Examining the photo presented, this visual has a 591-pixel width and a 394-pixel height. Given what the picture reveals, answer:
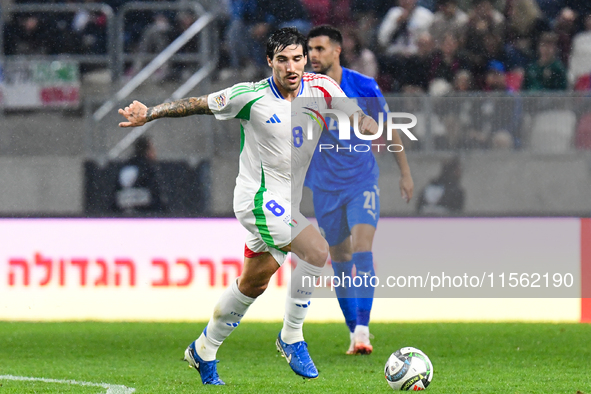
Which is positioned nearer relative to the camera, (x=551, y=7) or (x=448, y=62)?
(x=448, y=62)

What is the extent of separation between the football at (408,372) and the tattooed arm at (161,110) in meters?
1.60

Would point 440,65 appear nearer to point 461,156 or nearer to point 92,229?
point 461,156

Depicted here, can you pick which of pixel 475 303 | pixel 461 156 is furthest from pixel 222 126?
pixel 475 303

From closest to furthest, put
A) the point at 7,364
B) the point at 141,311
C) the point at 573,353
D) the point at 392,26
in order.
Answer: the point at 7,364 → the point at 573,353 → the point at 141,311 → the point at 392,26

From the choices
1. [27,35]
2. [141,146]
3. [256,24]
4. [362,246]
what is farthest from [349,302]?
[27,35]

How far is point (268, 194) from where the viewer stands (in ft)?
15.9

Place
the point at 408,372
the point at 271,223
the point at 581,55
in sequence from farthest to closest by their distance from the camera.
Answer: the point at 581,55, the point at 271,223, the point at 408,372

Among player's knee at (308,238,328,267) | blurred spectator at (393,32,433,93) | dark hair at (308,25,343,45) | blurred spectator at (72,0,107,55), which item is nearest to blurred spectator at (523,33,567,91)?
blurred spectator at (393,32,433,93)

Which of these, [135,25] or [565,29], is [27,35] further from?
[565,29]

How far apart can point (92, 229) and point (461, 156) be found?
3442 mm

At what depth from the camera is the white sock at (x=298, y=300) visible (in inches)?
192

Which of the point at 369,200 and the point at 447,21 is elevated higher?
the point at 447,21

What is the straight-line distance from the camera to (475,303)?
8.38 metres

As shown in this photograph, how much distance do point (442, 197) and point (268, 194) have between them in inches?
159
